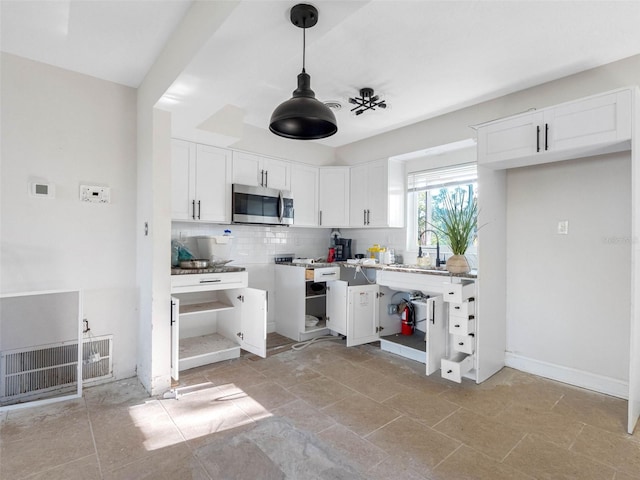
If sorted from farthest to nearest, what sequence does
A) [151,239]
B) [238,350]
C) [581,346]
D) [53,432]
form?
[238,350]
[581,346]
[151,239]
[53,432]

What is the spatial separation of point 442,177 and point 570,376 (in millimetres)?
2281

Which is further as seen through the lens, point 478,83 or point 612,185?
point 478,83

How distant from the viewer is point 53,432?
6.78ft

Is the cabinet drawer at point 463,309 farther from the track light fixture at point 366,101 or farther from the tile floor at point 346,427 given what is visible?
the track light fixture at point 366,101

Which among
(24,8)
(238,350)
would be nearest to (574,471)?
(238,350)

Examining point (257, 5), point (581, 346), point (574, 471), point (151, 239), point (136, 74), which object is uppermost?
point (136, 74)

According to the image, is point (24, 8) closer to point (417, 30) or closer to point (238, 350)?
point (417, 30)

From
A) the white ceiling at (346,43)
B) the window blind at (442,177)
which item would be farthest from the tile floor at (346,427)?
the white ceiling at (346,43)

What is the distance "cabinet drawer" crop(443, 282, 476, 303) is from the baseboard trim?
36.4 inches

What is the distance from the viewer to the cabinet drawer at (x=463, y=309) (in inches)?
107

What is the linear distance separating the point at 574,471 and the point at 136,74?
393 centimetres

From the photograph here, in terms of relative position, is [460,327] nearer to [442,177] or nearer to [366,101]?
[442,177]

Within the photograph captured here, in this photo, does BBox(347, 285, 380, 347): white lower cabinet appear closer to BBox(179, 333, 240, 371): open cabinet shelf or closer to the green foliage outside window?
the green foliage outside window

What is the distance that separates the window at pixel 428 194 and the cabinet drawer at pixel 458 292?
893 millimetres
